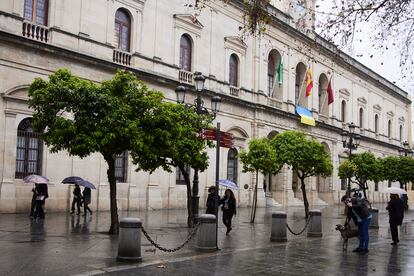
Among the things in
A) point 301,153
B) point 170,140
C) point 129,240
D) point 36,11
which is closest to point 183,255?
point 129,240

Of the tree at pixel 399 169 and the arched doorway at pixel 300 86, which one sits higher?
the arched doorway at pixel 300 86

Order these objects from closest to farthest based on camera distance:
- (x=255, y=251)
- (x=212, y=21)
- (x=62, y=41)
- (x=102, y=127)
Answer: (x=255, y=251) < (x=102, y=127) < (x=62, y=41) < (x=212, y=21)

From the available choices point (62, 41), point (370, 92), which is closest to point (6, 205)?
point (62, 41)

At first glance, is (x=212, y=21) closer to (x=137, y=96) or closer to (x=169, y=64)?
(x=169, y=64)

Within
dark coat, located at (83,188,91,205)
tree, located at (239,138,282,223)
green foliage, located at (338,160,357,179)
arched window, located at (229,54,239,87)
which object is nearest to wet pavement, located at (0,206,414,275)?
dark coat, located at (83,188,91,205)

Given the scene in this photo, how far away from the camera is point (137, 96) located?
14734mm

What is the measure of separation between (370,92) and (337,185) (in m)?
13.2

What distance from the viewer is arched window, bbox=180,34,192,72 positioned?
30.2 metres

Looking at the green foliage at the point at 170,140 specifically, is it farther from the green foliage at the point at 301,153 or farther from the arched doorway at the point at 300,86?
the arched doorway at the point at 300,86

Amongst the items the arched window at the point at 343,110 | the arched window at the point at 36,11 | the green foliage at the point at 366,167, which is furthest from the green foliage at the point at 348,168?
the arched window at the point at 36,11

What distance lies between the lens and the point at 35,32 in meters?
21.8

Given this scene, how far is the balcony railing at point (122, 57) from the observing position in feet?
84.0

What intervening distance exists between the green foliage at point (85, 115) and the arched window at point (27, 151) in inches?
291

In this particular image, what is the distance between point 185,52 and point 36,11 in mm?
10012
